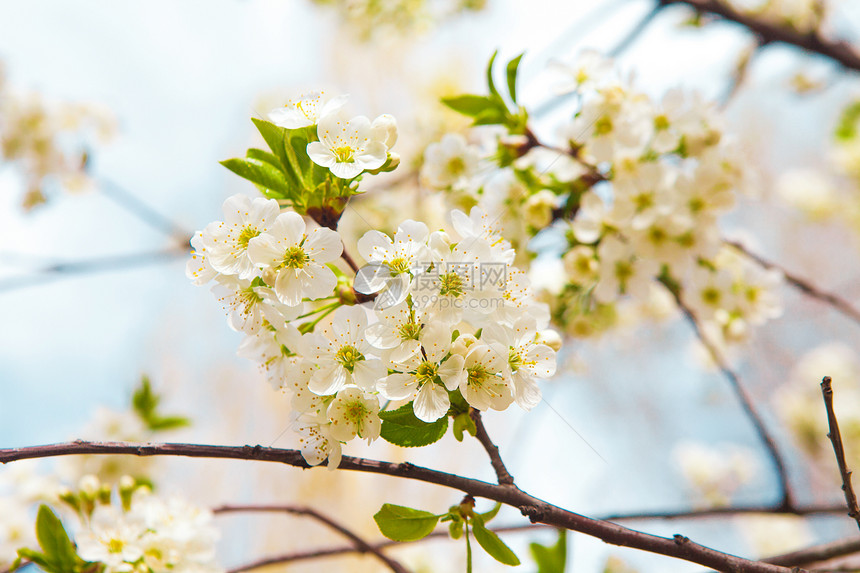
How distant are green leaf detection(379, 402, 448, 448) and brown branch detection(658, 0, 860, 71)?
133cm

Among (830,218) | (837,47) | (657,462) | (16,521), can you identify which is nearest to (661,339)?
(657,462)

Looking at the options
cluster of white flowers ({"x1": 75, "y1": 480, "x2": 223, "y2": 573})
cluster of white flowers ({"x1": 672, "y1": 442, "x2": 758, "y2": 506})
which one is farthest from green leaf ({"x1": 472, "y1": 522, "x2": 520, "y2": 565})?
cluster of white flowers ({"x1": 672, "y1": 442, "x2": 758, "y2": 506})

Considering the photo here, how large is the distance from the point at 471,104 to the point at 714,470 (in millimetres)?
2738

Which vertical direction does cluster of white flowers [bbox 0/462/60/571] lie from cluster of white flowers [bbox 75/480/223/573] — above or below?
above

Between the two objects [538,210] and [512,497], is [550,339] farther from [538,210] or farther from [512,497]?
[538,210]

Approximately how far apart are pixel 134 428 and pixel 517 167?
102 centimetres

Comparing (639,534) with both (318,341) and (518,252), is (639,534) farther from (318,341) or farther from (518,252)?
(518,252)

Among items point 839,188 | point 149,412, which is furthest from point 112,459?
point 839,188

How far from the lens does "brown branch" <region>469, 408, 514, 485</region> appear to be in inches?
20.3

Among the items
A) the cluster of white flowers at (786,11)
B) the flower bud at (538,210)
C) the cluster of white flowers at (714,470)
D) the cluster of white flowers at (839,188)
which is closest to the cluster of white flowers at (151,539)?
the flower bud at (538,210)

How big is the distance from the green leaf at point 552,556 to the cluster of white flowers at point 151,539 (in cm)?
48

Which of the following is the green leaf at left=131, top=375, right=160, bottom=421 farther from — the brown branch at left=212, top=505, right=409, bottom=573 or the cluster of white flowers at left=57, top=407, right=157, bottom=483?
the brown branch at left=212, top=505, right=409, bottom=573

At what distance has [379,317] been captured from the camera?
1.72 ft

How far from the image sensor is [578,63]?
1.01 metres
